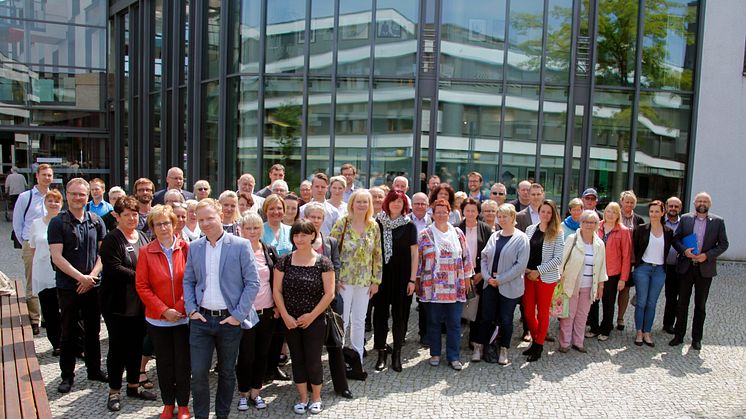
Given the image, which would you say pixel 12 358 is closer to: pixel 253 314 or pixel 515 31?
pixel 253 314

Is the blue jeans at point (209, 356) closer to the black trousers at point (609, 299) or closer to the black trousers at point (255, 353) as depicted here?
the black trousers at point (255, 353)

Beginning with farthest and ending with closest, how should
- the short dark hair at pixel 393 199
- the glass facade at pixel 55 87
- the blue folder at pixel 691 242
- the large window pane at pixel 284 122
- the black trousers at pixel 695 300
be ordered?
the glass facade at pixel 55 87
the large window pane at pixel 284 122
the blue folder at pixel 691 242
the black trousers at pixel 695 300
the short dark hair at pixel 393 199

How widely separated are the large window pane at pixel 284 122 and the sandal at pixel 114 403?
26.5ft

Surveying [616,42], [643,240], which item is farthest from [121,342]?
[616,42]

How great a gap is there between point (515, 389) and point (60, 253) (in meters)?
4.33

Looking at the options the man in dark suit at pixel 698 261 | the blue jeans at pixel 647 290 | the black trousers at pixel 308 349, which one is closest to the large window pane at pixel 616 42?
the man in dark suit at pixel 698 261

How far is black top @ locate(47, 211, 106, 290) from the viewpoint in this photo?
214 inches

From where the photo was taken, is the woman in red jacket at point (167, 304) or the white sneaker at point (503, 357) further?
the white sneaker at point (503, 357)

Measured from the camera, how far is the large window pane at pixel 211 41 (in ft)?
45.9

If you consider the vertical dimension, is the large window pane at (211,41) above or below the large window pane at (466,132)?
above

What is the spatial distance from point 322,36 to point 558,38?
15.9 feet

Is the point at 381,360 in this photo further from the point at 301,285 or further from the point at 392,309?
the point at 301,285

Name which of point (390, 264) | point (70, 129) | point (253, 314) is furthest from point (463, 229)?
point (70, 129)

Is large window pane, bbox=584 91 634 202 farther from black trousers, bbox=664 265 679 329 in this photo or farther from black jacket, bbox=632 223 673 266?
black jacket, bbox=632 223 673 266
